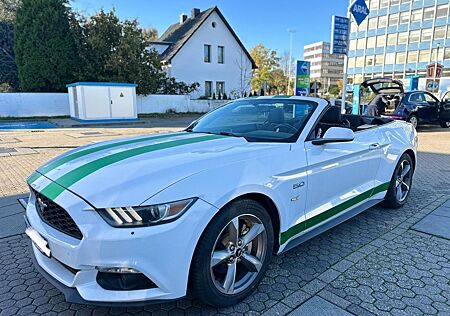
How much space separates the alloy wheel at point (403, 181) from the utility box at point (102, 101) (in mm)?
17980

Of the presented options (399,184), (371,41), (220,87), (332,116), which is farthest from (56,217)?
(371,41)

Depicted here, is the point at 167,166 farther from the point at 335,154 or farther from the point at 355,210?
the point at 355,210

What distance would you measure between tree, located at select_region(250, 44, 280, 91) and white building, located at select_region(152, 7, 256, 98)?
17325 millimetres

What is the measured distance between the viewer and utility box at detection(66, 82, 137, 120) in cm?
1895

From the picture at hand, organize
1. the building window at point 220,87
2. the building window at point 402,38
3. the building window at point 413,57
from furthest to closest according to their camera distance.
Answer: the building window at point 402,38 → the building window at point 413,57 → the building window at point 220,87

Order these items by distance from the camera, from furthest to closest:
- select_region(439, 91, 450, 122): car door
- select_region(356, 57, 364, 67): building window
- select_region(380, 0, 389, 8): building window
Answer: select_region(356, 57, 364, 67): building window → select_region(380, 0, 389, 8): building window → select_region(439, 91, 450, 122): car door

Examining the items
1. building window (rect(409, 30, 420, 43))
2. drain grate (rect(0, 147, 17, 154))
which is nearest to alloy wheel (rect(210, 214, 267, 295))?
drain grate (rect(0, 147, 17, 154))

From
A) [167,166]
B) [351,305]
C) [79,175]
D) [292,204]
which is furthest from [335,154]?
[79,175]

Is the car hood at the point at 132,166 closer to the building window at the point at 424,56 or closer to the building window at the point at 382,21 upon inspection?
the building window at the point at 424,56

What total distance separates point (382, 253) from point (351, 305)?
105 cm

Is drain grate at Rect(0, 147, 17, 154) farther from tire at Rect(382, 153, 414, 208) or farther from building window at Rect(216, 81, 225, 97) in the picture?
building window at Rect(216, 81, 225, 97)

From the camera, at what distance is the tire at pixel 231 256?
6.83 feet

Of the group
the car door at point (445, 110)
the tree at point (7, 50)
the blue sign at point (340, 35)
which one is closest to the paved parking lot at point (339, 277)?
the blue sign at point (340, 35)

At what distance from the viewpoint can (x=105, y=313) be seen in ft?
7.58
